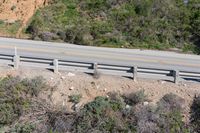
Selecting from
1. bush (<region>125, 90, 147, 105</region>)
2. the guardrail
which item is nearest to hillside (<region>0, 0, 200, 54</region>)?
the guardrail

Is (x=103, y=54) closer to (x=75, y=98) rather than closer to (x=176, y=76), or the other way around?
(x=75, y=98)

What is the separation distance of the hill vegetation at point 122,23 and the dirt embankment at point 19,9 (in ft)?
2.27

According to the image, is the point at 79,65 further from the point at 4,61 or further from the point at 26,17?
the point at 26,17

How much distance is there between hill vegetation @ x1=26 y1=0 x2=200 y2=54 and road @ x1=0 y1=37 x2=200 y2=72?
139 centimetres

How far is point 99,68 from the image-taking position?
18.6 metres

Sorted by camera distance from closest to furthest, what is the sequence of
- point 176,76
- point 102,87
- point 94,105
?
point 94,105 < point 176,76 < point 102,87

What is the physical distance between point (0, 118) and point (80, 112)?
3.38 meters

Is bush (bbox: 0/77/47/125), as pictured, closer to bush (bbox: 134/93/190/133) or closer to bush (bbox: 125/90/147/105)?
bush (bbox: 125/90/147/105)

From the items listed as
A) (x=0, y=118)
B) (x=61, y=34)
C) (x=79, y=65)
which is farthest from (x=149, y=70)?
(x=61, y=34)

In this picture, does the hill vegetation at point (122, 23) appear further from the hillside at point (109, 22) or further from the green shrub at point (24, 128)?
the green shrub at point (24, 128)

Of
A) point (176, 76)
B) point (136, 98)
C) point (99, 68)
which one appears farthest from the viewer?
point (99, 68)

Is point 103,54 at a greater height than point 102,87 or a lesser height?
greater

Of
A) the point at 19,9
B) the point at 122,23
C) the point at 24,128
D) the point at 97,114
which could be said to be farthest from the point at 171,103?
the point at 19,9

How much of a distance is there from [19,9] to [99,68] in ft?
40.0
